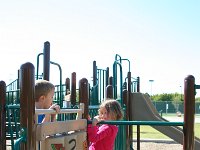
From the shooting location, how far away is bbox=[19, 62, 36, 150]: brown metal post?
2.26 meters

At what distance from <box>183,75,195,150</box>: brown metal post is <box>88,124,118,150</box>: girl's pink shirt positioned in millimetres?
909

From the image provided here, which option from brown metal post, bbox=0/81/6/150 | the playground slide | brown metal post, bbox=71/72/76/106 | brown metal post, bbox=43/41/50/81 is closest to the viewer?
brown metal post, bbox=0/81/6/150

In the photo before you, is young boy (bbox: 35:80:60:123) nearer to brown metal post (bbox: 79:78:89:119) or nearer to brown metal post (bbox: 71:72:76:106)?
brown metal post (bbox: 79:78:89:119)

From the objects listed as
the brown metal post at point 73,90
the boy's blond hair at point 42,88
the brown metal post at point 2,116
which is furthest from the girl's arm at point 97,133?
the brown metal post at point 73,90

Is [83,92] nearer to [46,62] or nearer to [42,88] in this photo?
[42,88]

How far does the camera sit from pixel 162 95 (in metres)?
62.8

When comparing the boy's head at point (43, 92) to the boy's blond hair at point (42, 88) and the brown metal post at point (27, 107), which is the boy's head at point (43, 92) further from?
the brown metal post at point (27, 107)

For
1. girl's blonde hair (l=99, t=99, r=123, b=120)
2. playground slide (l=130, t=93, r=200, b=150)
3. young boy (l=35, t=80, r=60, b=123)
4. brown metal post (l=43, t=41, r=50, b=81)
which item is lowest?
playground slide (l=130, t=93, r=200, b=150)

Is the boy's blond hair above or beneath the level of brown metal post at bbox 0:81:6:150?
above

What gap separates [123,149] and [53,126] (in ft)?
13.0

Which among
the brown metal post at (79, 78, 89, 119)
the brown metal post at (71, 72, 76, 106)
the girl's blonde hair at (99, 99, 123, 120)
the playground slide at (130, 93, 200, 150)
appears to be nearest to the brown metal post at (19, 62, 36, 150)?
the brown metal post at (79, 78, 89, 119)

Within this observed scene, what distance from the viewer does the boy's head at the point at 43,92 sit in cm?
289

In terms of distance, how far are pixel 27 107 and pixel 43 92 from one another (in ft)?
2.07

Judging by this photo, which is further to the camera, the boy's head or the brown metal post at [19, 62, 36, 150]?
the boy's head
